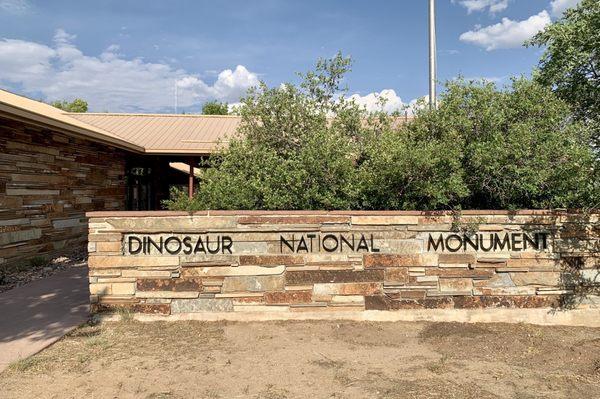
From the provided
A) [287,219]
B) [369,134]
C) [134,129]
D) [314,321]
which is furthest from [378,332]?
[134,129]

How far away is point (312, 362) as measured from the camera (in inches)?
163

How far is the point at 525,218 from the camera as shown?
541 cm

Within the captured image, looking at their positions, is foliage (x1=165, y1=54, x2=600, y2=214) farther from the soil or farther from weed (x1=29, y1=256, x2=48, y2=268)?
weed (x1=29, y1=256, x2=48, y2=268)

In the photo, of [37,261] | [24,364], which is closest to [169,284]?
[24,364]

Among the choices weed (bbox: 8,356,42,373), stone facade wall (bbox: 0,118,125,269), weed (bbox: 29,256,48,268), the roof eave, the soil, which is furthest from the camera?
weed (bbox: 29,256,48,268)

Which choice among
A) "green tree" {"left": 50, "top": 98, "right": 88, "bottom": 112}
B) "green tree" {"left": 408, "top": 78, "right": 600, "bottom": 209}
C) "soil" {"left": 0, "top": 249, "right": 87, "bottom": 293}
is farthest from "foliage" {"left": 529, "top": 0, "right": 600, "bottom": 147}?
"green tree" {"left": 50, "top": 98, "right": 88, "bottom": 112}

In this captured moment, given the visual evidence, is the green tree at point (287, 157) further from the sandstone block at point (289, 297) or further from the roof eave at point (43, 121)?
the roof eave at point (43, 121)

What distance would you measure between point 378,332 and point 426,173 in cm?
209

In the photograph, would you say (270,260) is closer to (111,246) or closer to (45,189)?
(111,246)

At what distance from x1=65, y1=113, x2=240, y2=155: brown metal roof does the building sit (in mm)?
32

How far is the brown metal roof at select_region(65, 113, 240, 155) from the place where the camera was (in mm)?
13750

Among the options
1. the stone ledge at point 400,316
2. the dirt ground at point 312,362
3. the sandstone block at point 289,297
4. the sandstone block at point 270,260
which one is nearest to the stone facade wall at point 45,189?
A: the dirt ground at point 312,362

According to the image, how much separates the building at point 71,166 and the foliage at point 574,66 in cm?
676

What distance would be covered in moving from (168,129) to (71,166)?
5.44 metres
